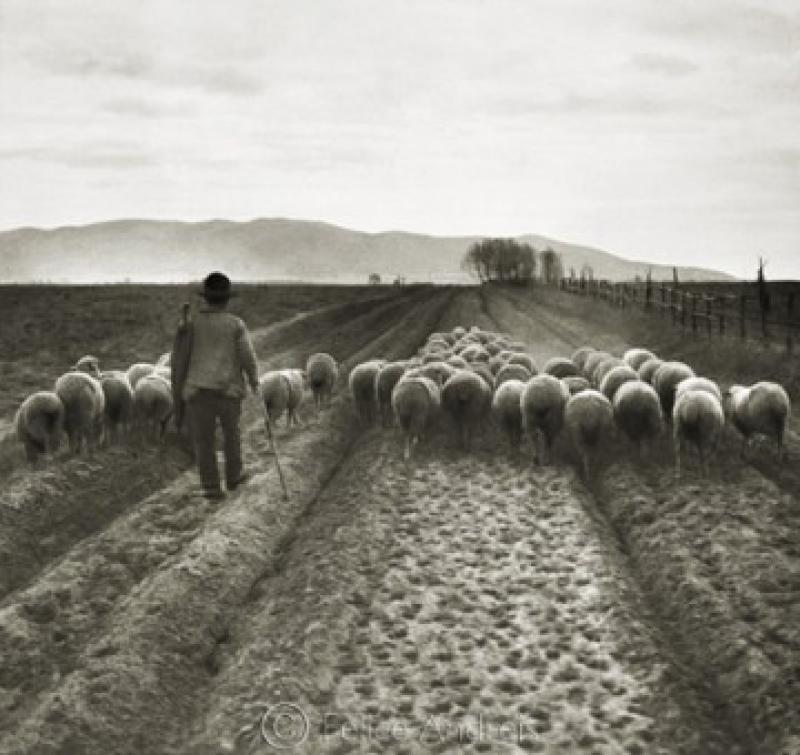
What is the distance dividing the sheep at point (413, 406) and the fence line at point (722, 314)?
9.76 meters

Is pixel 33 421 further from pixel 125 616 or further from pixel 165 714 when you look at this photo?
pixel 165 714

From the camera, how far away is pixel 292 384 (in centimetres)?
1485

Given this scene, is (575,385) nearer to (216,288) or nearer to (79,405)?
(216,288)

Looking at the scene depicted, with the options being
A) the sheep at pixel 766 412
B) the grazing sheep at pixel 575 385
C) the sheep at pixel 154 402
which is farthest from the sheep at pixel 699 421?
the sheep at pixel 154 402

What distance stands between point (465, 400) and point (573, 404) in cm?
184

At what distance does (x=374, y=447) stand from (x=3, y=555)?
5649 millimetres

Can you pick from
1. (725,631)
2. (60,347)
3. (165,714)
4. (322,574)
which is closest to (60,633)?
(165,714)

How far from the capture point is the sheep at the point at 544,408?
12000 mm

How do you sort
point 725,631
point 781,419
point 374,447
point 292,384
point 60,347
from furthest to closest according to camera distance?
point 60,347 → point 292,384 → point 374,447 → point 781,419 → point 725,631

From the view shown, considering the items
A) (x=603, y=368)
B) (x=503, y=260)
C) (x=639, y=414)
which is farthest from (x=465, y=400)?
(x=503, y=260)

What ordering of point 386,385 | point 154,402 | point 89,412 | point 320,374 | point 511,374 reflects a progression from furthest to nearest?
point 320,374
point 511,374
point 386,385
point 154,402
point 89,412

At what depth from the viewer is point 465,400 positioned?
13.0m

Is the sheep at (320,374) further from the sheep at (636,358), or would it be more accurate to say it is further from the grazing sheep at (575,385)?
the sheep at (636,358)

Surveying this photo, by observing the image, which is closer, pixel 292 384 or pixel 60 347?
pixel 292 384
